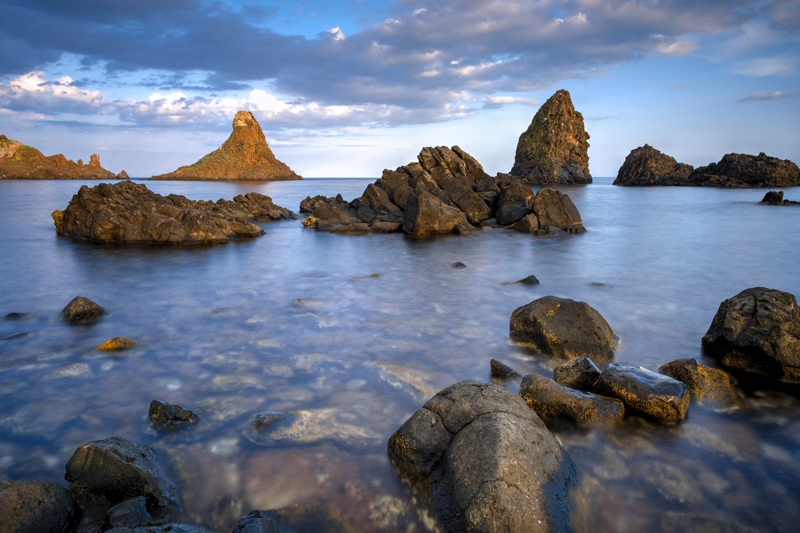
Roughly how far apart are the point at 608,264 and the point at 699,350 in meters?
9.54

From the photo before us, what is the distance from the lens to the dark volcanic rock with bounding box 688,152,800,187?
85938 mm

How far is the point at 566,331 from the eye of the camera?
26.9 ft

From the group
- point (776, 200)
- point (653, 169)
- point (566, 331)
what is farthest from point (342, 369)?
point (653, 169)

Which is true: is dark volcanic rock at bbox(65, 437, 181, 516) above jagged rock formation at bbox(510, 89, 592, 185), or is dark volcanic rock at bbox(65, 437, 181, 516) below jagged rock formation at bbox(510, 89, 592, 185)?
below

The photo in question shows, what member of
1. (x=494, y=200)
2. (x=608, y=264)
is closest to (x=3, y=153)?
(x=494, y=200)

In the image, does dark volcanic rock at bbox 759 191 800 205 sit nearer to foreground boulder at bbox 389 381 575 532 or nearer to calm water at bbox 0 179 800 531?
calm water at bbox 0 179 800 531

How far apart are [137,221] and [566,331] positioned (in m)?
19.4

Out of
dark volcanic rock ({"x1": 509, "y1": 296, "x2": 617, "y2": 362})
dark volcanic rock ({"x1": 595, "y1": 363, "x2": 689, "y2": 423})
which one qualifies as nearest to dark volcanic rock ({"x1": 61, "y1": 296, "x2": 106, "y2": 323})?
dark volcanic rock ({"x1": 509, "y1": 296, "x2": 617, "y2": 362})

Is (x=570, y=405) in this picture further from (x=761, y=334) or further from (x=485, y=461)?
(x=761, y=334)

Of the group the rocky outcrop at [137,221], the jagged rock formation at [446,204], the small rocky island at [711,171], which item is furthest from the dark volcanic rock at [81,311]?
the small rocky island at [711,171]

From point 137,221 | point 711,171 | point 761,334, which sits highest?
point 711,171

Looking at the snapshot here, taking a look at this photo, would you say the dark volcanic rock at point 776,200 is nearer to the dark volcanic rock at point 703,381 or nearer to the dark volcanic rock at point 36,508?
the dark volcanic rock at point 703,381

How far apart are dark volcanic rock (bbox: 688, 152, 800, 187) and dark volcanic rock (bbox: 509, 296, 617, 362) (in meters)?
101

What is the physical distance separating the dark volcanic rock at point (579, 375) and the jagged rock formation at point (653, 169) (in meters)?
118
